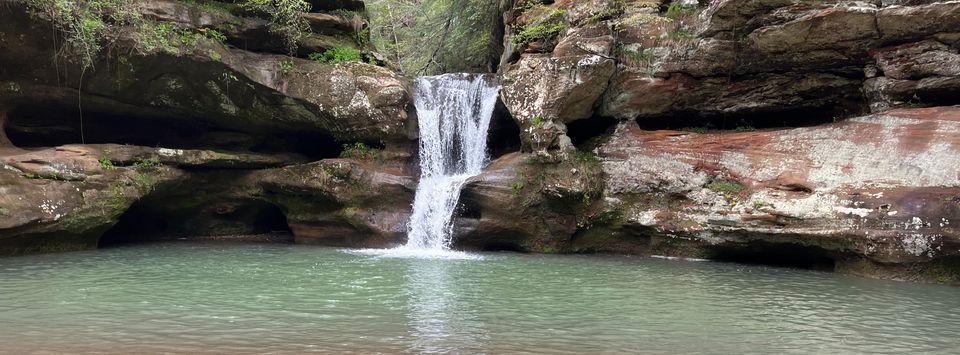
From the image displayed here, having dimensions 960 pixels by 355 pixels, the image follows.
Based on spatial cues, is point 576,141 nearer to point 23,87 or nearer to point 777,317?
point 777,317

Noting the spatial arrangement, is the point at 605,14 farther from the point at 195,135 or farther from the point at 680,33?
the point at 195,135

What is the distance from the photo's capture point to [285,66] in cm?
1559

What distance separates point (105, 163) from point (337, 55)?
20.4 feet

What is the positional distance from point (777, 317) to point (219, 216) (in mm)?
15243

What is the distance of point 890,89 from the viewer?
12414 mm

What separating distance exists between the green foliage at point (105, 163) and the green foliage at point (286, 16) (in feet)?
16.3

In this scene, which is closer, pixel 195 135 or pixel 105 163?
pixel 105 163

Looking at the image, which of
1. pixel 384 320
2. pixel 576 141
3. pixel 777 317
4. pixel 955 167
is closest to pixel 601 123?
pixel 576 141

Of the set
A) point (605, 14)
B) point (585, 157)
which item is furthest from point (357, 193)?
point (605, 14)

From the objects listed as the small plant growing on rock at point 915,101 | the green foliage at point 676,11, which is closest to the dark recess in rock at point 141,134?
the green foliage at point 676,11

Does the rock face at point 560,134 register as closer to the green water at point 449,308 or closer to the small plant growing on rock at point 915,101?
the small plant growing on rock at point 915,101

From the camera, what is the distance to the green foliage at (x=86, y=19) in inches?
476

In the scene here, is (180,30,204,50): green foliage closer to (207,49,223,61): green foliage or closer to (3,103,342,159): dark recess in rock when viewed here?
(207,49,223,61): green foliage

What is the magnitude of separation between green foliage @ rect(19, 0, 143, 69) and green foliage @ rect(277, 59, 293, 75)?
331cm
